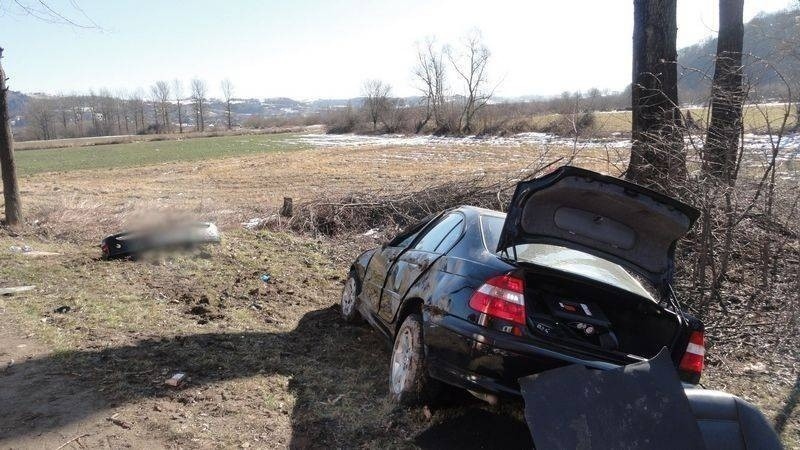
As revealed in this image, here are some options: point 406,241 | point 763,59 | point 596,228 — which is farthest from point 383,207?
point 596,228

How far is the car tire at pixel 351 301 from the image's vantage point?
19.7 ft

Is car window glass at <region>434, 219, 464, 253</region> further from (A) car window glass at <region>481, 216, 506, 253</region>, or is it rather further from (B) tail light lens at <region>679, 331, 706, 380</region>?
(B) tail light lens at <region>679, 331, 706, 380</region>

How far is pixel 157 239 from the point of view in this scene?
845cm

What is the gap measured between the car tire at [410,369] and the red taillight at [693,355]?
5.14ft

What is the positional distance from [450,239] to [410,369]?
1078 mm

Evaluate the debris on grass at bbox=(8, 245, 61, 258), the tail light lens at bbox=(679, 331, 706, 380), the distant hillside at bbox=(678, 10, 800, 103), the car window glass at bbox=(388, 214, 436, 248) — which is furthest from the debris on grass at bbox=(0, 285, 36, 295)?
the distant hillside at bbox=(678, 10, 800, 103)

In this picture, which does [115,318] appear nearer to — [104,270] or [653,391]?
[104,270]

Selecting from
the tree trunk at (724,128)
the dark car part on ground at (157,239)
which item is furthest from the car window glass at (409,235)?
the dark car part on ground at (157,239)

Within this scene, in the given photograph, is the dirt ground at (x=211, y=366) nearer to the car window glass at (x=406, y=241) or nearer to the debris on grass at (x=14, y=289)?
the debris on grass at (x=14, y=289)

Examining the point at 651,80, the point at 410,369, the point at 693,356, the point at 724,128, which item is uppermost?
the point at 651,80

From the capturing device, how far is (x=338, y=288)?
25.7 ft

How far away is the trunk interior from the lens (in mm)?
3307

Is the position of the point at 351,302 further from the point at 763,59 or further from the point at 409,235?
the point at 763,59

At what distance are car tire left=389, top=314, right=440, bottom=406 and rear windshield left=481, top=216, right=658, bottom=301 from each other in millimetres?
806
